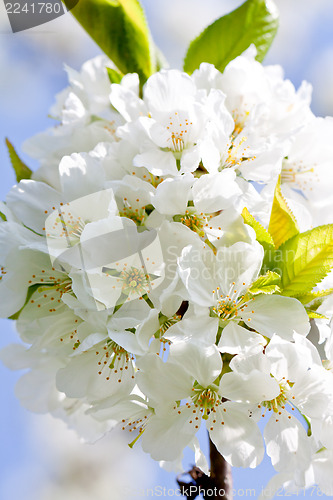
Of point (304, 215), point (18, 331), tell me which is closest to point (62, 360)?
point (18, 331)

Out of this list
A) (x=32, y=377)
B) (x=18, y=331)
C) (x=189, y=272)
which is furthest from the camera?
(x=32, y=377)

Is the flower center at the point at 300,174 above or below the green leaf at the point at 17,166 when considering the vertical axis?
below

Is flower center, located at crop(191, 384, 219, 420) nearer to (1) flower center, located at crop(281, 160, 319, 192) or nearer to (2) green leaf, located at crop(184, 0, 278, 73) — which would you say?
(1) flower center, located at crop(281, 160, 319, 192)

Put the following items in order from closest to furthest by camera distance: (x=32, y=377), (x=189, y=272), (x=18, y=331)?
(x=189, y=272)
(x=18, y=331)
(x=32, y=377)

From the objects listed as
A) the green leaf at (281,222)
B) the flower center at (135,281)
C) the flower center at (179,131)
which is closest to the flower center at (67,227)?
the flower center at (135,281)

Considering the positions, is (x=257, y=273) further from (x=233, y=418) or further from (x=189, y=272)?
(x=233, y=418)

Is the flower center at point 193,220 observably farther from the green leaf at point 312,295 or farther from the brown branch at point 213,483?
the brown branch at point 213,483
